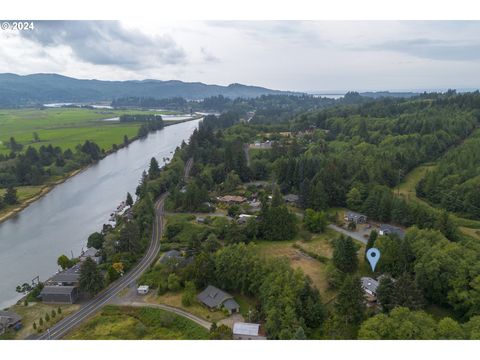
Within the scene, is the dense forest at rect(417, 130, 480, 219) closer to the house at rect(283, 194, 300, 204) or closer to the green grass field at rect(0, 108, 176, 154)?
the house at rect(283, 194, 300, 204)

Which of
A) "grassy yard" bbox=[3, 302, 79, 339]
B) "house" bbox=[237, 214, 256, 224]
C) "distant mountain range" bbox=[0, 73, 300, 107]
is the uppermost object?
"distant mountain range" bbox=[0, 73, 300, 107]

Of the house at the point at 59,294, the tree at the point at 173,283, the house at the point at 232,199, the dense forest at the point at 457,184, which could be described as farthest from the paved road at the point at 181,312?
the dense forest at the point at 457,184

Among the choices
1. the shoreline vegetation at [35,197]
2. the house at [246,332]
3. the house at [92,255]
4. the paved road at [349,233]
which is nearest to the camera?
the house at [246,332]

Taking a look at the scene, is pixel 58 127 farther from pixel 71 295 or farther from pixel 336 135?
pixel 71 295

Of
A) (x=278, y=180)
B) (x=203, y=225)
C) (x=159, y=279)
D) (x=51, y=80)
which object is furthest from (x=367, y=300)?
(x=51, y=80)

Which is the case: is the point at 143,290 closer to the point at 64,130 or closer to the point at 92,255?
the point at 92,255

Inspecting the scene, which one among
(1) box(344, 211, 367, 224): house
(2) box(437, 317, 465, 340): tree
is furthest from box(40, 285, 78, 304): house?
(1) box(344, 211, 367, 224): house

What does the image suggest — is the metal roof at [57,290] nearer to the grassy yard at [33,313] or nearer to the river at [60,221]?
the grassy yard at [33,313]
